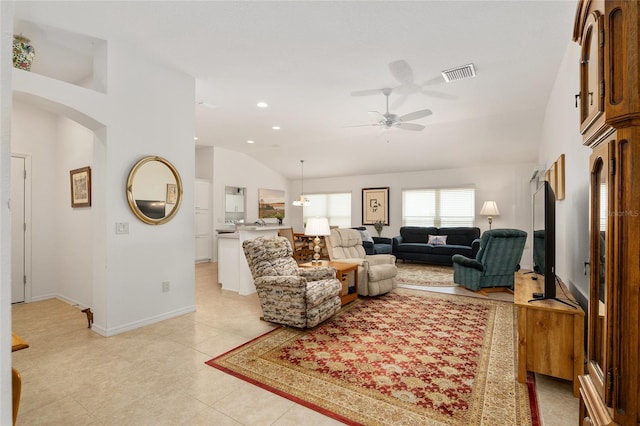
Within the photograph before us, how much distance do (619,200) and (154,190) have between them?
Answer: 3.79 meters

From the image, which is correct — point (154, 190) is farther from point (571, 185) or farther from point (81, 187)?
point (571, 185)

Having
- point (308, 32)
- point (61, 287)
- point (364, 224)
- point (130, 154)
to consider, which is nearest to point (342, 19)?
point (308, 32)

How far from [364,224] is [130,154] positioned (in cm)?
719

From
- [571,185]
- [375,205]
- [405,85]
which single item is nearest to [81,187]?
[405,85]

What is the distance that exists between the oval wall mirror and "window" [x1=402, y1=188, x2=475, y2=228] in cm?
667

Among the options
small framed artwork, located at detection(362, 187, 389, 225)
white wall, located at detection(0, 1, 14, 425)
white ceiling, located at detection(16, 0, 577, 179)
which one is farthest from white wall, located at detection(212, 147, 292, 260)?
white wall, located at detection(0, 1, 14, 425)

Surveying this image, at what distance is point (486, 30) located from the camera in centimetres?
283

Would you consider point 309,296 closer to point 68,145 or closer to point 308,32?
point 308,32

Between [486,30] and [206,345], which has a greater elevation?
[486,30]

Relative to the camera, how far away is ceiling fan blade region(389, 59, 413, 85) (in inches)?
133

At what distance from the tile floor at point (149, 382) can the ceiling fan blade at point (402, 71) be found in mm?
3129

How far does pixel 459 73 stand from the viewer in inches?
142

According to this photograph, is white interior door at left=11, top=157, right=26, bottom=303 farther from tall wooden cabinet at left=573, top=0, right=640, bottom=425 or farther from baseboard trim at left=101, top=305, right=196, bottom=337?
tall wooden cabinet at left=573, top=0, right=640, bottom=425

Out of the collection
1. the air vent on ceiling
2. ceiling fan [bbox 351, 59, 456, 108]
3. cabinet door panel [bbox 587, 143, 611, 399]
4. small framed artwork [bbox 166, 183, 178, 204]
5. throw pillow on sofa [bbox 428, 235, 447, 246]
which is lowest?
throw pillow on sofa [bbox 428, 235, 447, 246]
